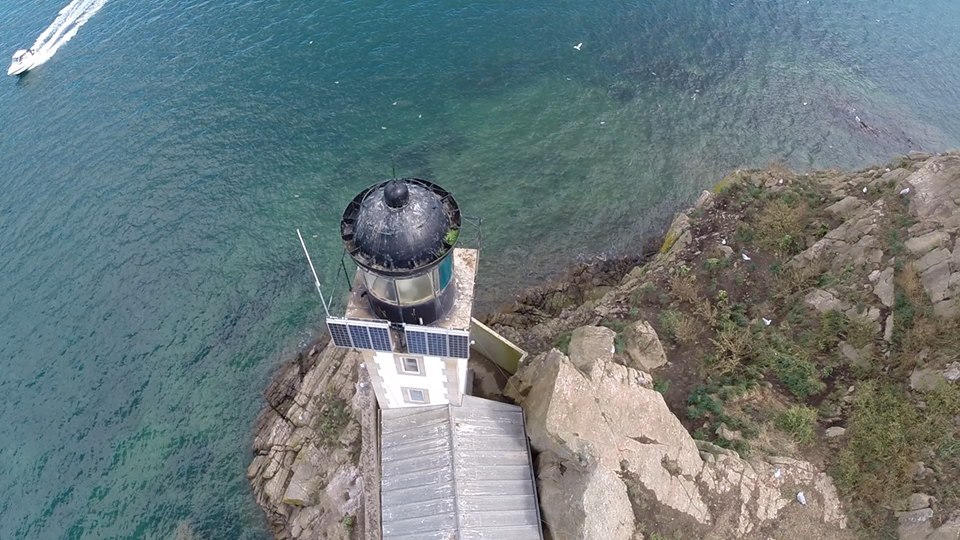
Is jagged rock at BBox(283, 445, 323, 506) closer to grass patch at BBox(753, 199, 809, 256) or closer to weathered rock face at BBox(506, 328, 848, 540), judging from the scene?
weathered rock face at BBox(506, 328, 848, 540)

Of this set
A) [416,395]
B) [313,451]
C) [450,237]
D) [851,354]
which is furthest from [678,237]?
[313,451]

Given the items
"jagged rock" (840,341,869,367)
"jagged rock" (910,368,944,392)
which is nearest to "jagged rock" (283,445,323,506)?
"jagged rock" (840,341,869,367)

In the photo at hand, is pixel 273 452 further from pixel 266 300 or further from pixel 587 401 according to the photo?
pixel 587 401

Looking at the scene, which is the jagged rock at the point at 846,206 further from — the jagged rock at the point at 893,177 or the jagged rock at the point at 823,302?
the jagged rock at the point at 823,302

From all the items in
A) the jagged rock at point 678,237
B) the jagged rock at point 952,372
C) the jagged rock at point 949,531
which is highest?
the jagged rock at point 952,372

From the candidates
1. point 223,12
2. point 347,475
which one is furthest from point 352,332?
point 223,12

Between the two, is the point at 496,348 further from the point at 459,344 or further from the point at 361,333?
the point at 361,333

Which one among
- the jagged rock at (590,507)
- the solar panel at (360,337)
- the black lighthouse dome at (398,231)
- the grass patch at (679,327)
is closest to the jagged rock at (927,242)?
the grass patch at (679,327)
